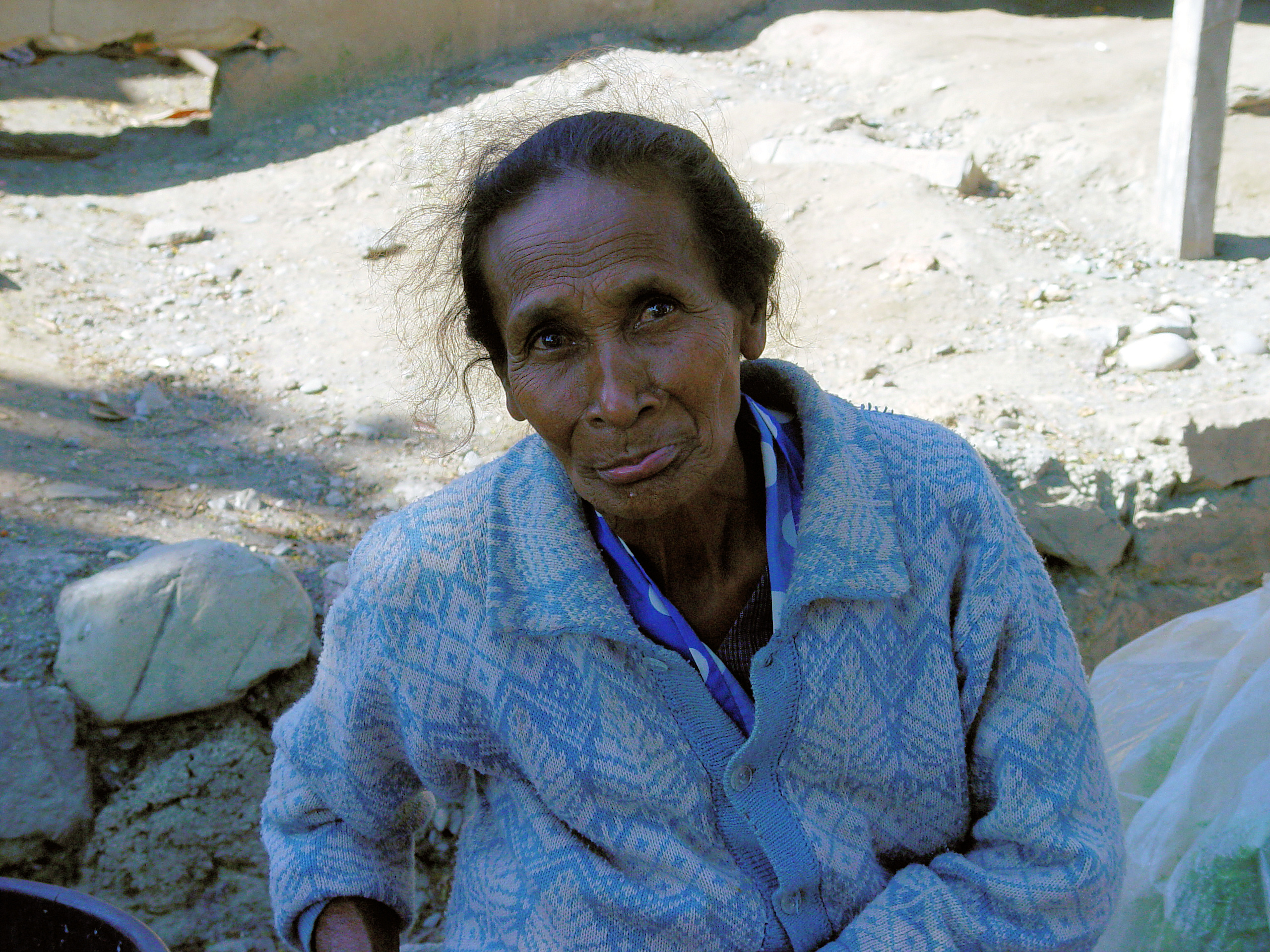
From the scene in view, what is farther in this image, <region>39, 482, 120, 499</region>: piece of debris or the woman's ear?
<region>39, 482, 120, 499</region>: piece of debris

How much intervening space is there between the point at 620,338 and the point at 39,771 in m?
1.96

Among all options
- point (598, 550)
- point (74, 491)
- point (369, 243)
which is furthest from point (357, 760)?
point (369, 243)

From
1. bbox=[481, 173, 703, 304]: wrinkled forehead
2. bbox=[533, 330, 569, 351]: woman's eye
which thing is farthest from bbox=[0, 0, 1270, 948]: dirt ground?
bbox=[533, 330, 569, 351]: woman's eye

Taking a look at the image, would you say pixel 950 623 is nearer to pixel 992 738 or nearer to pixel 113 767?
pixel 992 738

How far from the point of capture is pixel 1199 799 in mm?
1788

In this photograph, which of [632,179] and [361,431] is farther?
[361,431]

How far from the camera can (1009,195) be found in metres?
5.21

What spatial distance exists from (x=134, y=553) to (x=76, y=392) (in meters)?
1.25

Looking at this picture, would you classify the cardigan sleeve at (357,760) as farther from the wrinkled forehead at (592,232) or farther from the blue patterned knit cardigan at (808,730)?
the wrinkled forehead at (592,232)

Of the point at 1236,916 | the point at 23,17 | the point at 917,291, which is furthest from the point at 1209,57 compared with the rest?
the point at 23,17

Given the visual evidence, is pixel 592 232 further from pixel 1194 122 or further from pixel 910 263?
pixel 1194 122

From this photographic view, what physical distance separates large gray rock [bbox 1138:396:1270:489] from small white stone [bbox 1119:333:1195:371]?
425mm

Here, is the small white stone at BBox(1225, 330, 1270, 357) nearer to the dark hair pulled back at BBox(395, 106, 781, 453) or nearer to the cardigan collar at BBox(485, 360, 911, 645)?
the dark hair pulled back at BBox(395, 106, 781, 453)

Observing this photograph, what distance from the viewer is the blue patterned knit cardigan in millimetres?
1308
